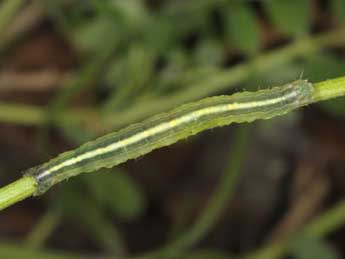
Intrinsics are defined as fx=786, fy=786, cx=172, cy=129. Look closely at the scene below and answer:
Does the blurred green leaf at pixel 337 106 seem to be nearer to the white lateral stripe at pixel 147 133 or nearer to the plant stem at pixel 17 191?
the white lateral stripe at pixel 147 133

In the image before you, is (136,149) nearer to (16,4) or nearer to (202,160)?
(16,4)

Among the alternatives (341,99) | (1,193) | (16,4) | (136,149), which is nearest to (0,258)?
(16,4)

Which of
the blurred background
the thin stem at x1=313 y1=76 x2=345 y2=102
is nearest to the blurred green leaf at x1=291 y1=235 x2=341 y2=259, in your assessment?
the blurred background

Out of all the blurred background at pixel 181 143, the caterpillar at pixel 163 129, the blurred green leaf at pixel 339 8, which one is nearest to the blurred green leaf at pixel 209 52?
the blurred background at pixel 181 143

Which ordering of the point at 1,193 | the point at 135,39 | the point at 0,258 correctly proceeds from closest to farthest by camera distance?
the point at 1,193
the point at 0,258
the point at 135,39

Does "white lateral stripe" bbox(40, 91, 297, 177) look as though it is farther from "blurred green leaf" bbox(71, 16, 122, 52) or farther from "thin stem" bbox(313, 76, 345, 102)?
"blurred green leaf" bbox(71, 16, 122, 52)
